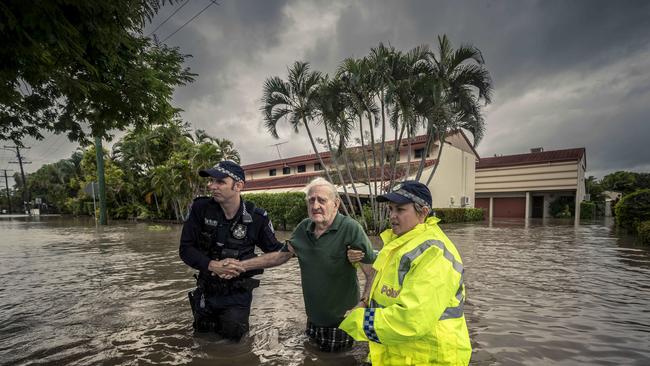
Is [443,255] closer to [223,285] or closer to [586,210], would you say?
[223,285]

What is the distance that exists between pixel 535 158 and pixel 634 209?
2108 centimetres

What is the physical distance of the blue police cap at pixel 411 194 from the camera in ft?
6.38

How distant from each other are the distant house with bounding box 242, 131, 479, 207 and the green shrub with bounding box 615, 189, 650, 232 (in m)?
10.5

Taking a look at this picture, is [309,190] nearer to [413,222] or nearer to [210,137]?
[413,222]

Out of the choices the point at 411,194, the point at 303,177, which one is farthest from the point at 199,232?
the point at 303,177

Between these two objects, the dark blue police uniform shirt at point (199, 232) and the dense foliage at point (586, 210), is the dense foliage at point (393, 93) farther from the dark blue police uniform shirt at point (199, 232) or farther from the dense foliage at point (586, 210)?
the dense foliage at point (586, 210)

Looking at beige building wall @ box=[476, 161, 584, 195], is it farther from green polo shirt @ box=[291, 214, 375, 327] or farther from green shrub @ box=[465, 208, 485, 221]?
green polo shirt @ box=[291, 214, 375, 327]

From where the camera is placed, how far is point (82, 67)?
432cm

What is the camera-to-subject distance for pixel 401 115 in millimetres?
12195

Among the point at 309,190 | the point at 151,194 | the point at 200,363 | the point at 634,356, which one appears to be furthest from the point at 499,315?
the point at 151,194

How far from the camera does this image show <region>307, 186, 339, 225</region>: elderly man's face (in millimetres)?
2840

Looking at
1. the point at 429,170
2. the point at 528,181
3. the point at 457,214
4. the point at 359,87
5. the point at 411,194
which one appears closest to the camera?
the point at 411,194

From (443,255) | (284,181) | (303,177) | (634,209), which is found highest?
(303,177)

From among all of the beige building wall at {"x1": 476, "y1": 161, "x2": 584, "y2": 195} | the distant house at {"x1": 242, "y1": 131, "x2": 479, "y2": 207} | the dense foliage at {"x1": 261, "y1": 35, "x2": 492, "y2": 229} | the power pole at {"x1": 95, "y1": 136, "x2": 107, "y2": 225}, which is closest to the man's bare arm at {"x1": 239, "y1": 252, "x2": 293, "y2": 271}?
the dense foliage at {"x1": 261, "y1": 35, "x2": 492, "y2": 229}
